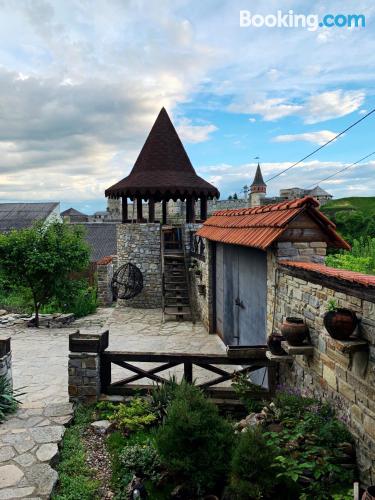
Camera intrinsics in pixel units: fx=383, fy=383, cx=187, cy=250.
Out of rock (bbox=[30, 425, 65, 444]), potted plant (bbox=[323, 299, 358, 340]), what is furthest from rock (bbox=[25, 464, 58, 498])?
potted plant (bbox=[323, 299, 358, 340])

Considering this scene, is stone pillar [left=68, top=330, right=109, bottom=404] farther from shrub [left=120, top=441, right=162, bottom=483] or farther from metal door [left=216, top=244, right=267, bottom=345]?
metal door [left=216, top=244, right=267, bottom=345]

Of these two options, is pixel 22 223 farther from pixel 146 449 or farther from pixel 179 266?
pixel 146 449

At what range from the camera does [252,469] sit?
302 centimetres

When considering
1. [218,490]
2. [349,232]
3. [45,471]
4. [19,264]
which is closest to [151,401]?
[45,471]

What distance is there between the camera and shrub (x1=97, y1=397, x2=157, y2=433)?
4855mm

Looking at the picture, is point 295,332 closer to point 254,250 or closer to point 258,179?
point 254,250

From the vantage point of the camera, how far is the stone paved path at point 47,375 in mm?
3906

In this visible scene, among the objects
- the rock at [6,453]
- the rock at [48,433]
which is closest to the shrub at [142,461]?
the rock at [48,433]

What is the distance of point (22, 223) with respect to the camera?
29.3m

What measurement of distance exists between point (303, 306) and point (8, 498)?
3.56 metres

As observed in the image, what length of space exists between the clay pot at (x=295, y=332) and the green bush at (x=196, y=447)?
4.09 ft

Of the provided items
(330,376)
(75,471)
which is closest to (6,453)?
(75,471)

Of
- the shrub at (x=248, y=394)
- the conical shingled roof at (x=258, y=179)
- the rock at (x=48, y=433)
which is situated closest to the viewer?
the rock at (x=48, y=433)

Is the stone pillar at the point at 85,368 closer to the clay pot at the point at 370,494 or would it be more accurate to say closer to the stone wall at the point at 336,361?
the stone wall at the point at 336,361
